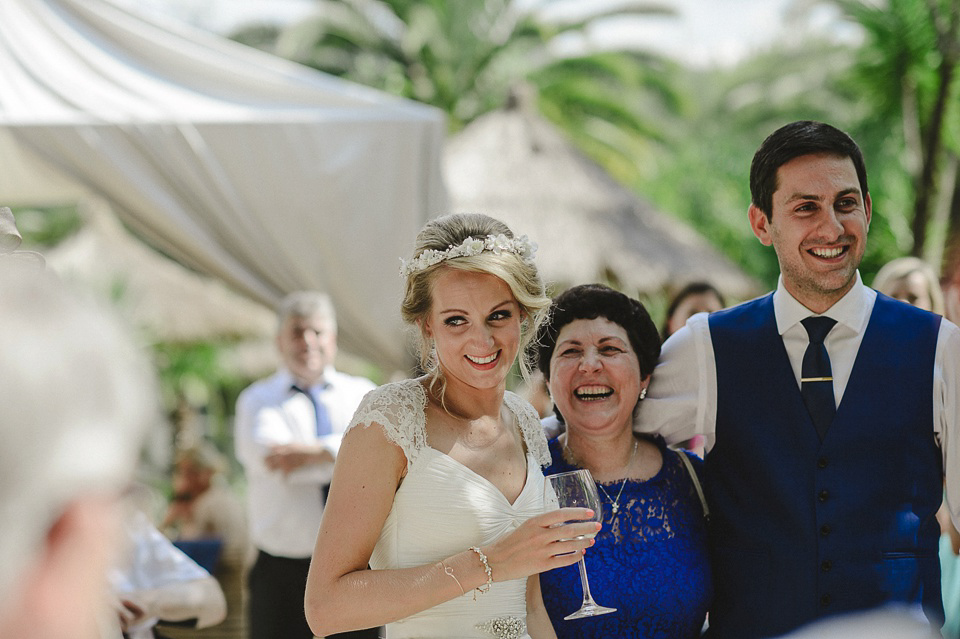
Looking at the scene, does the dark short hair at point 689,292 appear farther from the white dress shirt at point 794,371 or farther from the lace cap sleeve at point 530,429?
the lace cap sleeve at point 530,429

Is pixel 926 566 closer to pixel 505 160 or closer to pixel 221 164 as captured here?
pixel 221 164

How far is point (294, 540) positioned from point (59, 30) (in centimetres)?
282

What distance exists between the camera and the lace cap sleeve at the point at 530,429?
9.45 feet

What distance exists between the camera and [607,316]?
3145 mm

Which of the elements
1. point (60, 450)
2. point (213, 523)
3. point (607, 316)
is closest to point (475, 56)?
point (213, 523)

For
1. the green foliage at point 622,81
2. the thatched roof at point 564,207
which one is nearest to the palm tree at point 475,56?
the green foliage at point 622,81

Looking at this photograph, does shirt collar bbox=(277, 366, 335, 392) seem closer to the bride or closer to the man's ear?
the bride

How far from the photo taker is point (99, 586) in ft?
3.21

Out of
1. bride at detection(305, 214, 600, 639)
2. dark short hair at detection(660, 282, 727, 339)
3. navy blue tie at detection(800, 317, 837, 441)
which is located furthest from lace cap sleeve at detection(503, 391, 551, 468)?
dark short hair at detection(660, 282, 727, 339)

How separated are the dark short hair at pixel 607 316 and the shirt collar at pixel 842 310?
0.42 m


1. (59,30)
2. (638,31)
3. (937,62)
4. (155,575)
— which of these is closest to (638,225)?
(937,62)

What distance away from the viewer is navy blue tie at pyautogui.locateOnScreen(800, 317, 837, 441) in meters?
2.79

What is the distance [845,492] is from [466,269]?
1.21m

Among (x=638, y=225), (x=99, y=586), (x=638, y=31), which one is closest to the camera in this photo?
(x=99, y=586)
